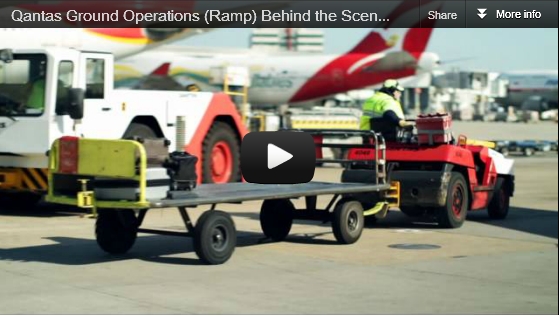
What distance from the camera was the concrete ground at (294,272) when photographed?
9.30m

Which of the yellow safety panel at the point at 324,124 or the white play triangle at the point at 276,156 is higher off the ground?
the yellow safety panel at the point at 324,124

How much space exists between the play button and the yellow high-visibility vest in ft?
29.8

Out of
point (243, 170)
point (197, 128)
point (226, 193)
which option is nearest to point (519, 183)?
point (197, 128)

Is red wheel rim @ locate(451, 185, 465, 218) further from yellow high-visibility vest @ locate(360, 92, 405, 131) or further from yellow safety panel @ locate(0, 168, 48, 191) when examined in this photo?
yellow safety panel @ locate(0, 168, 48, 191)

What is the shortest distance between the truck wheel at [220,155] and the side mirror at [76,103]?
3.73 m

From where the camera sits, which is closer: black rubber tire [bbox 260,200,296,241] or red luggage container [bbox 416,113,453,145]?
black rubber tire [bbox 260,200,296,241]

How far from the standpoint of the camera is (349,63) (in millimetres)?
60719

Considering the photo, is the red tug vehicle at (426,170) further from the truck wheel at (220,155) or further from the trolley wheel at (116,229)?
the truck wheel at (220,155)

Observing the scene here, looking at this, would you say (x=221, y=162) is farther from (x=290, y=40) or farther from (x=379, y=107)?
(x=290, y=40)

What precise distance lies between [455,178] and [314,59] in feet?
156

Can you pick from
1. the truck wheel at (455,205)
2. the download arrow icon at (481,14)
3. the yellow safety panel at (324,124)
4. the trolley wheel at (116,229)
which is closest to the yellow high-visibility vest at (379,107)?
the truck wheel at (455,205)

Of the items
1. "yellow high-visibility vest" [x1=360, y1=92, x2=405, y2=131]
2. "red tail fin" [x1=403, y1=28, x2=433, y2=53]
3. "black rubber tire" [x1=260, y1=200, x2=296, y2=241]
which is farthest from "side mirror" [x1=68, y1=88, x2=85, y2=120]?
"red tail fin" [x1=403, y1=28, x2=433, y2=53]

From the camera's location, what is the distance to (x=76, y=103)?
52.3 ft

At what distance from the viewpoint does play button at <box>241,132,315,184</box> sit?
6.31 meters
